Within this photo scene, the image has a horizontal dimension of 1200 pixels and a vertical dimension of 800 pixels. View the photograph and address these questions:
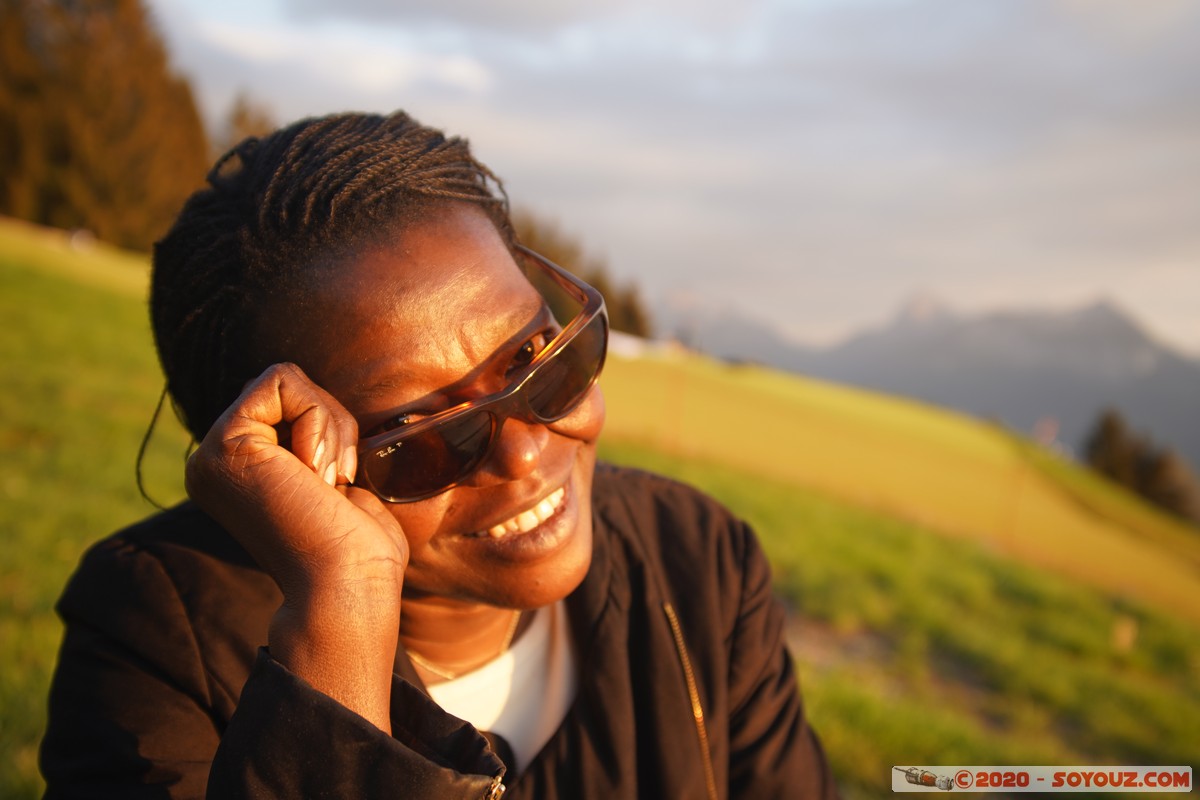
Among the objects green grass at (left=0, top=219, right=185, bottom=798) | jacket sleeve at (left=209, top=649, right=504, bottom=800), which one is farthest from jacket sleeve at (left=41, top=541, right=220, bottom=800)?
green grass at (left=0, top=219, right=185, bottom=798)

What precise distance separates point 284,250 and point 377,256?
0.52 ft

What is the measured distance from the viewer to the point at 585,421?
1.54 meters

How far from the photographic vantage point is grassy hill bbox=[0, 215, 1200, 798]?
326 cm

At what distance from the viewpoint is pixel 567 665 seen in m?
1.61

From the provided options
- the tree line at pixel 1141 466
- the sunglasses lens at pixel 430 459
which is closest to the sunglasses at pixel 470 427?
the sunglasses lens at pixel 430 459

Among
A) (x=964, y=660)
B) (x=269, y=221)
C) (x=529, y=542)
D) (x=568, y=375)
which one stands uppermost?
(x=269, y=221)

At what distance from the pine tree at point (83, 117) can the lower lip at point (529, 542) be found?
127ft

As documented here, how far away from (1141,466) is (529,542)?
4947cm

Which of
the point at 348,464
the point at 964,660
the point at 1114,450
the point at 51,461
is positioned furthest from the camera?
the point at 1114,450

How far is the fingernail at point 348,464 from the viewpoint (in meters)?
1.24

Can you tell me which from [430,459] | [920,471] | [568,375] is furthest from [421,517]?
[920,471]

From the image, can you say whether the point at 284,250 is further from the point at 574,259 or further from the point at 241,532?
the point at 574,259

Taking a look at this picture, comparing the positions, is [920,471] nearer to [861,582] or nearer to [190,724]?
[861,582]

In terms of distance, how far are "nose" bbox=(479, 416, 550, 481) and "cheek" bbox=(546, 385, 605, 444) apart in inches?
2.2
